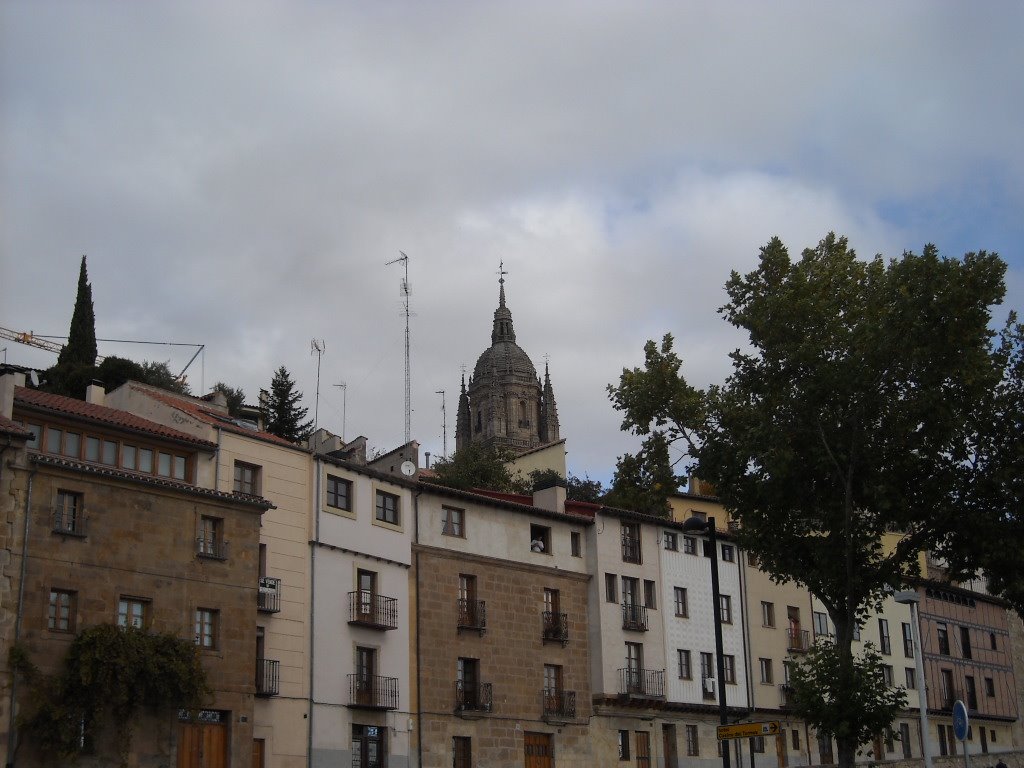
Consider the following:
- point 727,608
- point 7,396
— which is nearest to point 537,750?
point 727,608

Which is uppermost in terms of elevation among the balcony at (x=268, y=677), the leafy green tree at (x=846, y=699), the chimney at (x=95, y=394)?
the chimney at (x=95, y=394)

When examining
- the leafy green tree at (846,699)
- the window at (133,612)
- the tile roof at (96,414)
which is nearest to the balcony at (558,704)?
the leafy green tree at (846,699)

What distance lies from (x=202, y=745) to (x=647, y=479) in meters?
15.2

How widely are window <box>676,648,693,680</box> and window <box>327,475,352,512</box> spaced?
18.5 m

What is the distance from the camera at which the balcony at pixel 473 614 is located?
48500 millimetres

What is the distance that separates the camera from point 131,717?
34031mm

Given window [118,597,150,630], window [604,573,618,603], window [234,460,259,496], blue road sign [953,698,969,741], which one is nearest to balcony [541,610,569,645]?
window [604,573,618,603]

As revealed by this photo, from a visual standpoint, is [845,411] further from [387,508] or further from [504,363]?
[504,363]

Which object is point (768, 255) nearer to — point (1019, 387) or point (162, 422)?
point (1019, 387)

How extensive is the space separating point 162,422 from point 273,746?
11.2 meters

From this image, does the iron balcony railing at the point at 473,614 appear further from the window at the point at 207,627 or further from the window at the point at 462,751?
the window at the point at 207,627

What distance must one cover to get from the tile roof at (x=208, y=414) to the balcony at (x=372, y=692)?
812cm

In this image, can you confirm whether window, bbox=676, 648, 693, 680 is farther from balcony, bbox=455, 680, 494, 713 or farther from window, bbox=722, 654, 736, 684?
balcony, bbox=455, 680, 494, 713

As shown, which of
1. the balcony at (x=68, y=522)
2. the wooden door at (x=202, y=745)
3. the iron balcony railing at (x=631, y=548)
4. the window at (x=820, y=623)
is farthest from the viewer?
the window at (x=820, y=623)
